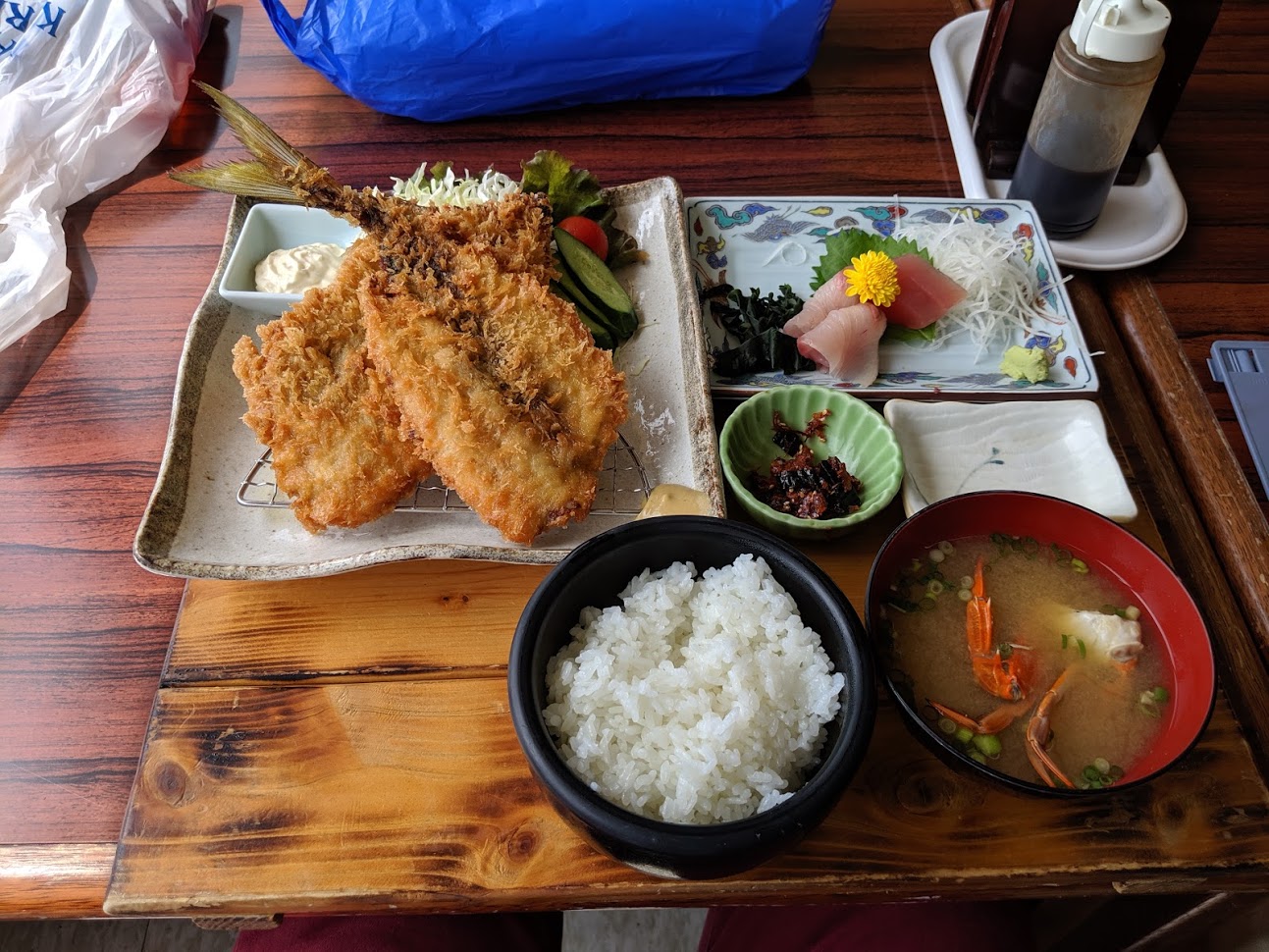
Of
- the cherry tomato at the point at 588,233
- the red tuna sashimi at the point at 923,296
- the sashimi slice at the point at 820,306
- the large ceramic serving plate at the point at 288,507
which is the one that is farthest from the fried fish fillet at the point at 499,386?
the red tuna sashimi at the point at 923,296

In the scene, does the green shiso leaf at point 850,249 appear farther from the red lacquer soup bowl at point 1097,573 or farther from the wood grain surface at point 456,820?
the wood grain surface at point 456,820

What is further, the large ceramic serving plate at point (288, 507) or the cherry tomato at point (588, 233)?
the cherry tomato at point (588, 233)

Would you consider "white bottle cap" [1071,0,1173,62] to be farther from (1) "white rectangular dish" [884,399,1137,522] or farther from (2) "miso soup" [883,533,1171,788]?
(2) "miso soup" [883,533,1171,788]

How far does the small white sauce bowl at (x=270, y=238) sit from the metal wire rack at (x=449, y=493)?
40 cm

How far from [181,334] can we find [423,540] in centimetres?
92

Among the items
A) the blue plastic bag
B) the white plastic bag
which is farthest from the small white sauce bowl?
the blue plastic bag

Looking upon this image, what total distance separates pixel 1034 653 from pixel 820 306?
3.20 ft

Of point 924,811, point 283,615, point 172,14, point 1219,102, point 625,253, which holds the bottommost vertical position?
point 283,615

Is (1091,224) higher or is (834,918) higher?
(1091,224)

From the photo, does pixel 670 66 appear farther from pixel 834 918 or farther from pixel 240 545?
pixel 834 918

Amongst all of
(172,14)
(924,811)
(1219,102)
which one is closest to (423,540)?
(924,811)

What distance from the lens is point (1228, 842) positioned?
1.38 m

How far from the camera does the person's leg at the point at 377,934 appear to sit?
5.43ft

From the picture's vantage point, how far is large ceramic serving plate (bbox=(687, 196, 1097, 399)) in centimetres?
199
